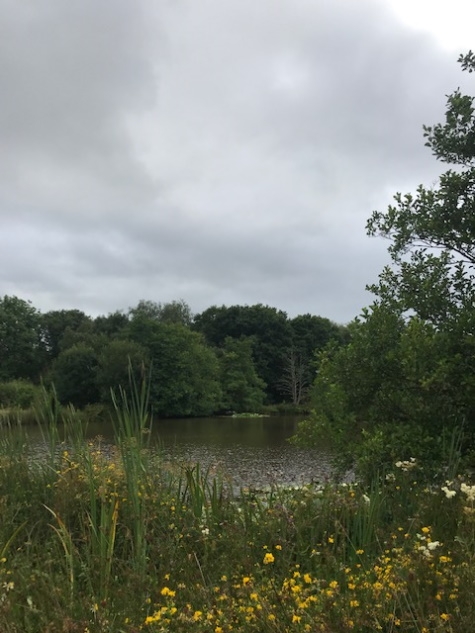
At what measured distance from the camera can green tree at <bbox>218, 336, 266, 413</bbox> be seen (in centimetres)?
5506

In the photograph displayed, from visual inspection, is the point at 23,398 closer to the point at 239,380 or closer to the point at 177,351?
the point at 177,351

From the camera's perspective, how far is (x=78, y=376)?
154 feet

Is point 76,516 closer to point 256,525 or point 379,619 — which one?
point 256,525

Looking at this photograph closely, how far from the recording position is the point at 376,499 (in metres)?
3.85

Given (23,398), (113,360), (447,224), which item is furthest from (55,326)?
(447,224)

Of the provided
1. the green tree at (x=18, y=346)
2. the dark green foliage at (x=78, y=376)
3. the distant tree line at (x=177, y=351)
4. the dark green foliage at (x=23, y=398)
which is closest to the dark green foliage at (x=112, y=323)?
the distant tree line at (x=177, y=351)

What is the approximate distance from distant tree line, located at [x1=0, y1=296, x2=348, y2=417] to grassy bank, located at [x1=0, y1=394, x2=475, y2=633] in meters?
36.9

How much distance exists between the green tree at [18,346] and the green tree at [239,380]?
20.6 m

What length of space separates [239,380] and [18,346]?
25.7 metres

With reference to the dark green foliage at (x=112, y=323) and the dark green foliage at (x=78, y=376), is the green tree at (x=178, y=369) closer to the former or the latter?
the dark green foliage at (x=78, y=376)

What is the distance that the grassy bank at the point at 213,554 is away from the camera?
2.12m

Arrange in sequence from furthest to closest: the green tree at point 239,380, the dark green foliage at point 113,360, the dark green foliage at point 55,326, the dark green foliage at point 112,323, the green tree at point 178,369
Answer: the dark green foliage at point 55,326 < the dark green foliage at point 112,323 < the green tree at point 239,380 < the green tree at point 178,369 < the dark green foliage at point 113,360

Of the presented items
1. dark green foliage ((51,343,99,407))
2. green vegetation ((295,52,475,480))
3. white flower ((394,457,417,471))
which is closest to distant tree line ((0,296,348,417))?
dark green foliage ((51,343,99,407))

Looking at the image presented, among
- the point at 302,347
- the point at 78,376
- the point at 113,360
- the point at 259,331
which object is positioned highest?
the point at 259,331
